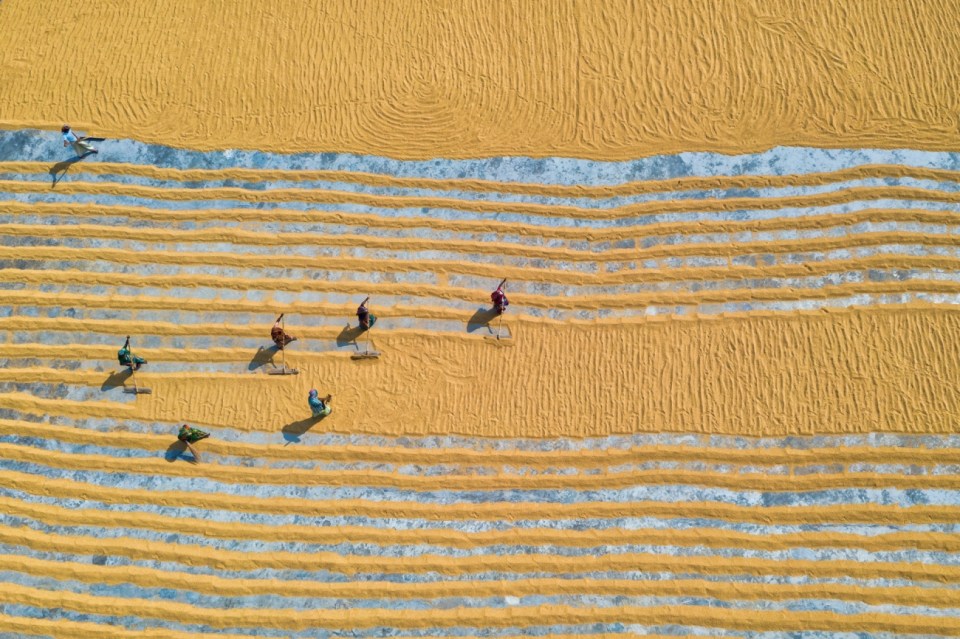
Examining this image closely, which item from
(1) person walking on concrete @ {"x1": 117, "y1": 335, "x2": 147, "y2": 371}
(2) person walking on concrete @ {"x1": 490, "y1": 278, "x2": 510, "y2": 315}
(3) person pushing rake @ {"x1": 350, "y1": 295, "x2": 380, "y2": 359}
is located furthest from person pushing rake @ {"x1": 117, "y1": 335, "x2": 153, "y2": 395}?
(2) person walking on concrete @ {"x1": 490, "y1": 278, "x2": 510, "y2": 315}

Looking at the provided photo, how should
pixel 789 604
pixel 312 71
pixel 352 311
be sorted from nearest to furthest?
1. pixel 789 604
2. pixel 352 311
3. pixel 312 71

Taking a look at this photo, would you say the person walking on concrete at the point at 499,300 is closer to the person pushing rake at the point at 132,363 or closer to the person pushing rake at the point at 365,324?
the person pushing rake at the point at 365,324

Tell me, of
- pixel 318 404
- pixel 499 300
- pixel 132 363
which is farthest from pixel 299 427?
pixel 499 300

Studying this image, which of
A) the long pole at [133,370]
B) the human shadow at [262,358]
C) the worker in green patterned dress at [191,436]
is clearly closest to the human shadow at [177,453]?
the worker in green patterned dress at [191,436]

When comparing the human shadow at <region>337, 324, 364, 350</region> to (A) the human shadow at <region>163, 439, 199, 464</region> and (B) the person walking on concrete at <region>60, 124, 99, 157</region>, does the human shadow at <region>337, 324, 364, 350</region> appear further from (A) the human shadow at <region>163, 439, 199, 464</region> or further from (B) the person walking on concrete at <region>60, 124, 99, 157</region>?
(B) the person walking on concrete at <region>60, 124, 99, 157</region>

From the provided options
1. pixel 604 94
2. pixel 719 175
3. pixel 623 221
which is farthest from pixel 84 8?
pixel 719 175

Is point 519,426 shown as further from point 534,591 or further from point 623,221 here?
point 623,221
